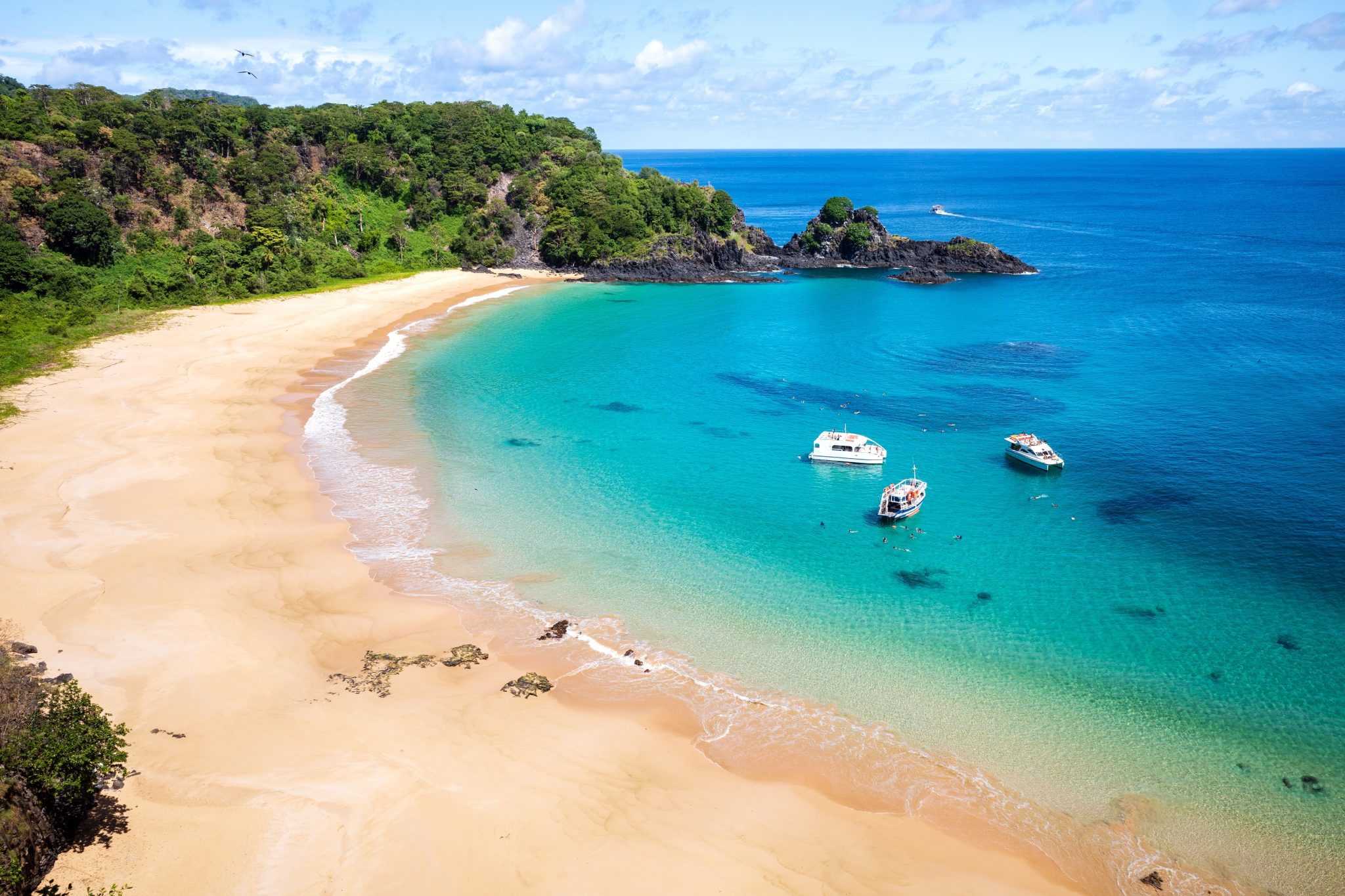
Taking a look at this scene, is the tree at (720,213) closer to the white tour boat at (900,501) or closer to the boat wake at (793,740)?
the white tour boat at (900,501)

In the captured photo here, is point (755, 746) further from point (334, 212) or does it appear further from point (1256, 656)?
point (334, 212)

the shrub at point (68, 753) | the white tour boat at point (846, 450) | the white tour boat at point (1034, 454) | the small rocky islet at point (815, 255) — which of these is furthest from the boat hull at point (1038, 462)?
the small rocky islet at point (815, 255)

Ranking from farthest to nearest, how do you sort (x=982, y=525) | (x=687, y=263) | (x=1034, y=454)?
(x=687, y=263), (x=1034, y=454), (x=982, y=525)

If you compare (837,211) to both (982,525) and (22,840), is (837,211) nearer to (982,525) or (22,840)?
(982,525)

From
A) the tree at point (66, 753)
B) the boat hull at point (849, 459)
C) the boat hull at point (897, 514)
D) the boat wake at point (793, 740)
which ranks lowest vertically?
the boat wake at point (793, 740)

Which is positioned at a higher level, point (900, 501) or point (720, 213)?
point (720, 213)

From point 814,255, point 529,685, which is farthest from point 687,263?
point 529,685

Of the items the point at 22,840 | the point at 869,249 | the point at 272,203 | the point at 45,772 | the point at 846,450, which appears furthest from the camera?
the point at 869,249
